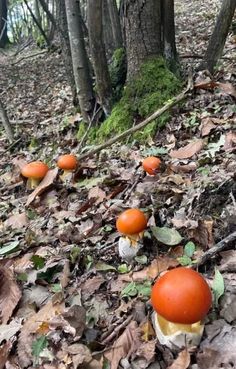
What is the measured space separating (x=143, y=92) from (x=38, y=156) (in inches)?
72.7

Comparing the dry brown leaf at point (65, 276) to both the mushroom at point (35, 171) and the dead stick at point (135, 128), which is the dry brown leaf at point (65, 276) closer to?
the mushroom at point (35, 171)

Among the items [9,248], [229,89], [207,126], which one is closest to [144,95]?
[229,89]

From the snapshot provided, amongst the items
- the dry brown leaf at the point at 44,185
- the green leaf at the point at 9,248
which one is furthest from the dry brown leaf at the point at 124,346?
the dry brown leaf at the point at 44,185

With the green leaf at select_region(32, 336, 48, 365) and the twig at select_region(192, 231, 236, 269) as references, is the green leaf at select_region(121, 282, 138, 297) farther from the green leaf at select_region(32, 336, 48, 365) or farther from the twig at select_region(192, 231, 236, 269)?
the green leaf at select_region(32, 336, 48, 365)

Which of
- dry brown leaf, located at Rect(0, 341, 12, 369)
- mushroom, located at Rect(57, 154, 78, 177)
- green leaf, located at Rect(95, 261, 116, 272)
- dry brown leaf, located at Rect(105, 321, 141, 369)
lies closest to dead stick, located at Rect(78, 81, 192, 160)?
mushroom, located at Rect(57, 154, 78, 177)

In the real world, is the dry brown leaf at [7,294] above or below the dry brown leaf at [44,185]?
above

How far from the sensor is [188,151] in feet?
13.9

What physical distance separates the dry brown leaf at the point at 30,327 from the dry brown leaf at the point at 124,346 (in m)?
0.46

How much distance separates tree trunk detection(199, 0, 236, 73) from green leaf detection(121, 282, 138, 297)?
4.50m

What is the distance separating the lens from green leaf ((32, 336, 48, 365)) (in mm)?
2275

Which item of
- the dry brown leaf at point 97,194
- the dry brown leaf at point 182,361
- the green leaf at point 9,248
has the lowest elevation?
the green leaf at point 9,248

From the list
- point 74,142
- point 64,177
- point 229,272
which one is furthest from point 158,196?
point 74,142

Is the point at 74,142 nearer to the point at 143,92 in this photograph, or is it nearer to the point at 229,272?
the point at 143,92

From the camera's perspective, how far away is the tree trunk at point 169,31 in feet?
18.1
